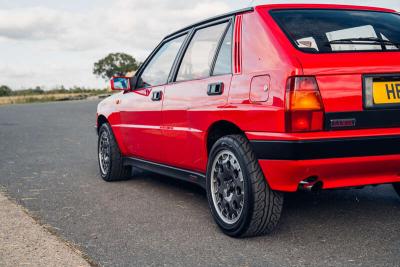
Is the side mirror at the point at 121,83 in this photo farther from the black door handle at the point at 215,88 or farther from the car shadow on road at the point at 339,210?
the black door handle at the point at 215,88

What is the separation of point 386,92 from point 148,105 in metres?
2.53

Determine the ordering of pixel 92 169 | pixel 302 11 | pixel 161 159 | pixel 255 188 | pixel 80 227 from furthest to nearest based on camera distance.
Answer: pixel 92 169, pixel 161 159, pixel 80 227, pixel 302 11, pixel 255 188

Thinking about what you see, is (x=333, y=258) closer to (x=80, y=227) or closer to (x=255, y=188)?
(x=255, y=188)

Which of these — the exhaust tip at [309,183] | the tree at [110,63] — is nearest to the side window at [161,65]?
the exhaust tip at [309,183]

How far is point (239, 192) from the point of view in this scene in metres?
4.13

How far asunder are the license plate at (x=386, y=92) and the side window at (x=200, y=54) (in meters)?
1.41

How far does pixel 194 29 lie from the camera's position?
517cm

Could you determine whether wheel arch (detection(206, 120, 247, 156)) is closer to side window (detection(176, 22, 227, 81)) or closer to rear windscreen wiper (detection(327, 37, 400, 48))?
side window (detection(176, 22, 227, 81))

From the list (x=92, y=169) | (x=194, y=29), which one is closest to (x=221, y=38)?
(x=194, y=29)

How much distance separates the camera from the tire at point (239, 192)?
389 cm

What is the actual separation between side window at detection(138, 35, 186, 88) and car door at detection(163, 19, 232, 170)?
22 centimetres

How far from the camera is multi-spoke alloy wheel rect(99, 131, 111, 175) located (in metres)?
6.74

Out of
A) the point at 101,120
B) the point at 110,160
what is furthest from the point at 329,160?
the point at 101,120

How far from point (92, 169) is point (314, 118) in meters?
4.78
